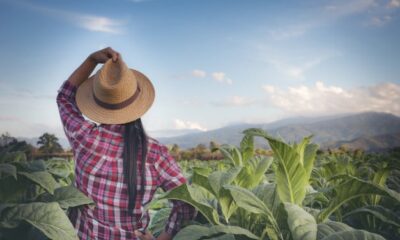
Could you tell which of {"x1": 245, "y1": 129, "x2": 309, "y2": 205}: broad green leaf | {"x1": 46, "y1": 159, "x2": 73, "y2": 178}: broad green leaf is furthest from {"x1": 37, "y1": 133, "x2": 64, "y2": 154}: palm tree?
{"x1": 245, "y1": 129, "x2": 309, "y2": 205}: broad green leaf

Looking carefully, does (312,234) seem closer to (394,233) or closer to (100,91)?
(394,233)

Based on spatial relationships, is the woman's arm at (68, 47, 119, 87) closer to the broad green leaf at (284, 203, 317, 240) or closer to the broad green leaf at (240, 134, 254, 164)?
the broad green leaf at (240, 134, 254, 164)

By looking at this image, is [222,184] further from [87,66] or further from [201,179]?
[87,66]

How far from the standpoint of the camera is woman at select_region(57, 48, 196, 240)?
6.41 feet

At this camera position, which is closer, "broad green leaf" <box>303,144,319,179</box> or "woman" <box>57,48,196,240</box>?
"broad green leaf" <box>303,144,319,179</box>

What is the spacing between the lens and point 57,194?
1.77 metres

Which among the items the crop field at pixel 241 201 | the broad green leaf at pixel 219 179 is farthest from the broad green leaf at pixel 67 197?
the broad green leaf at pixel 219 179

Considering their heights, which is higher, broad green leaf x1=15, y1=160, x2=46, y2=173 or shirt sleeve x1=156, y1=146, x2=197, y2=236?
broad green leaf x1=15, y1=160, x2=46, y2=173

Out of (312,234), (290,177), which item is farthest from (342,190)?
(312,234)

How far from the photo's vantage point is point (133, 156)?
195cm

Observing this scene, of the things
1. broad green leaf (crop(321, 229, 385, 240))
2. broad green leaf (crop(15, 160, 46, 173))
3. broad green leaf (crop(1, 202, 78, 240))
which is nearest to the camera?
broad green leaf (crop(321, 229, 385, 240))

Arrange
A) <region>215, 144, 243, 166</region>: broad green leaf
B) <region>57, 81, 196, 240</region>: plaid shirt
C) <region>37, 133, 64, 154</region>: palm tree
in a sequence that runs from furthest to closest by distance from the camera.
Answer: <region>37, 133, 64, 154</region>: palm tree → <region>215, 144, 243, 166</region>: broad green leaf → <region>57, 81, 196, 240</region>: plaid shirt

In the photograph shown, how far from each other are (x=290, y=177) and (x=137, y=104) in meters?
0.86

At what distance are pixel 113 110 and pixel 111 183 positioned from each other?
0.35 meters
